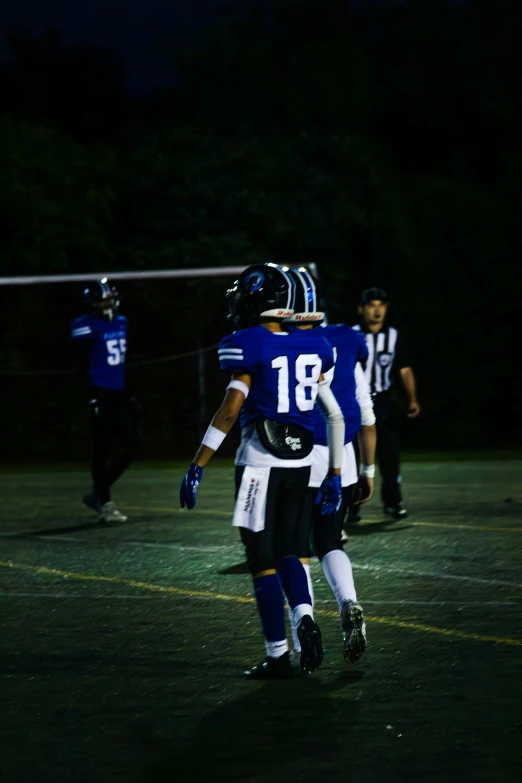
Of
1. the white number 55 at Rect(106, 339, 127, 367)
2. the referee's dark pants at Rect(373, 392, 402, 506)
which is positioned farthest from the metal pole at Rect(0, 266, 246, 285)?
the referee's dark pants at Rect(373, 392, 402, 506)

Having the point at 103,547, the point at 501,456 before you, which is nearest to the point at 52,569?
the point at 103,547

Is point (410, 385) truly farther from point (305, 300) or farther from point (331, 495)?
point (305, 300)

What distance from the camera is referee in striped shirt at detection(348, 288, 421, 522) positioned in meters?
14.6

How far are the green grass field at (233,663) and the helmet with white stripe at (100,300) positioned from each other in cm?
190

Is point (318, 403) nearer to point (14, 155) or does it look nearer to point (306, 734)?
point (306, 734)

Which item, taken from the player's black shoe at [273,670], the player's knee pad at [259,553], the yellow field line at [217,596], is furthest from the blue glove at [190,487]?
the yellow field line at [217,596]

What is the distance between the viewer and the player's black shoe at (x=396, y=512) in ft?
49.4

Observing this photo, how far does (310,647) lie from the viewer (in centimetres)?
773

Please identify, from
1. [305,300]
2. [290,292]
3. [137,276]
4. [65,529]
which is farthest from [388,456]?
[137,276]

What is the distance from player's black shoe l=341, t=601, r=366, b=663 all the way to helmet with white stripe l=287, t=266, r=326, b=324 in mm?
1370

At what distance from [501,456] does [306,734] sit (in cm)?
1668

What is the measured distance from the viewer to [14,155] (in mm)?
28547

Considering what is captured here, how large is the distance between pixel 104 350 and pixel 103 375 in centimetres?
22

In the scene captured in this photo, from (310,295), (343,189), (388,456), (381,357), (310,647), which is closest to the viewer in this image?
(310,647)
